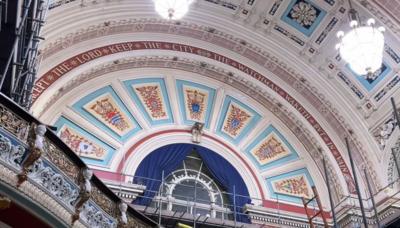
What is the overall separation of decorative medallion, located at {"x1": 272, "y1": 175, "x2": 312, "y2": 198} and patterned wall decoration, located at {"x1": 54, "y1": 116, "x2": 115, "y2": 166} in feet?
11.4

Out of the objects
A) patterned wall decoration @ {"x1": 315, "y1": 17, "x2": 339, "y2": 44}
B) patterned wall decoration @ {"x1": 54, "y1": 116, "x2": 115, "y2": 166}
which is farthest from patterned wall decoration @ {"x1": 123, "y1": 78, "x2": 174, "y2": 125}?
patterned wall decoration @ {"x1": 315, "y1": 17, "x2": 339, "y2": 44}

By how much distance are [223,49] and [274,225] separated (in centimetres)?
380

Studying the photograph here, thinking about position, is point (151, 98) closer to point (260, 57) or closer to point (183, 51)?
point (183, 51)

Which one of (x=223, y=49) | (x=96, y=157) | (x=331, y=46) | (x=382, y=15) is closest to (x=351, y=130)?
(x=331, y=46)

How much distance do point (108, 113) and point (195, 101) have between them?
6.25 ft

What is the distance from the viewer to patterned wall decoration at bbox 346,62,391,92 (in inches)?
416

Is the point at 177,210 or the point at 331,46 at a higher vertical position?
the point at 331,46

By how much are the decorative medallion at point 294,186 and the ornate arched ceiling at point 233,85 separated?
0.28 ft

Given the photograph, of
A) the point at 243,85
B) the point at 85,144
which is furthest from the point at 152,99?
→ the point at 243,85

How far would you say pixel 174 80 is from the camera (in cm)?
1101

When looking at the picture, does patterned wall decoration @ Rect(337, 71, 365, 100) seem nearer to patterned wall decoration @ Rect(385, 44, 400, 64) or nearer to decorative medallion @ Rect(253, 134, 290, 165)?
patterned wall decoration @ Rect(385, 44, 400, 64)

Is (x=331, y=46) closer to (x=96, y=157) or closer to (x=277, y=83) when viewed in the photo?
(x=277, y=83)

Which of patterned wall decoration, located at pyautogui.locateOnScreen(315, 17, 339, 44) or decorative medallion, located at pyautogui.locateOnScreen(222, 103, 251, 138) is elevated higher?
patterned wall decoration, located at pyautogui.locateOnScreen(315, 17, 339, 44)

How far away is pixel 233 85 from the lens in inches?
448
